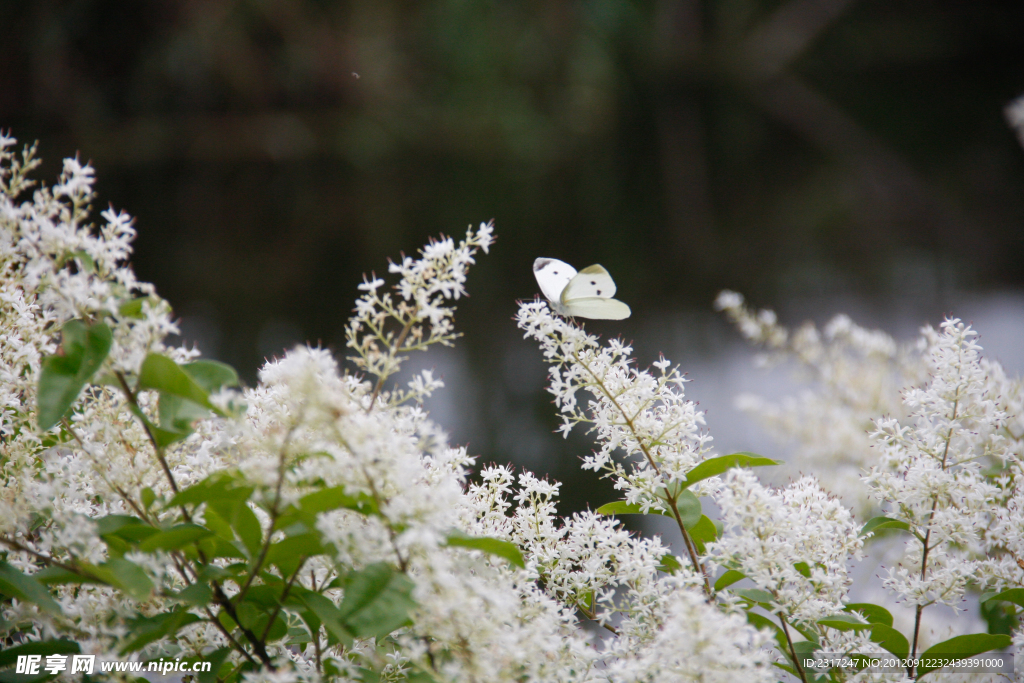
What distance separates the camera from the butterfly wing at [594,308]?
1.37 meters

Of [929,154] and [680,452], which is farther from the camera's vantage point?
[929,154]

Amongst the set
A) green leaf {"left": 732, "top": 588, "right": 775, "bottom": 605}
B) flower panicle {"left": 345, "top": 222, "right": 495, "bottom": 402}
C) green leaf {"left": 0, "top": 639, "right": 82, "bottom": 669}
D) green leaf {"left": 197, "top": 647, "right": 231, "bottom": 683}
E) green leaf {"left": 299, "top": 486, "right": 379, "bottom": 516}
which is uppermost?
flower panicle {"left": 345, "top": 222, "right": 495, "bottom": 402}

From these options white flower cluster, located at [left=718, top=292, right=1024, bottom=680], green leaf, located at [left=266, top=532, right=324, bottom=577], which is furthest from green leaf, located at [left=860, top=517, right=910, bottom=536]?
green leaf, located at [left=266, top=532, right=324, bottom=577]

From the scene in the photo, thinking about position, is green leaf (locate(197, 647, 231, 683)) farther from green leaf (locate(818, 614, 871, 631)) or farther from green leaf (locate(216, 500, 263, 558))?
green leaf (locate(818, 614, 871, 631))

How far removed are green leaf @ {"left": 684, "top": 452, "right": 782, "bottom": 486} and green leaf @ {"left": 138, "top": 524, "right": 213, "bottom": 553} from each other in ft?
2.32

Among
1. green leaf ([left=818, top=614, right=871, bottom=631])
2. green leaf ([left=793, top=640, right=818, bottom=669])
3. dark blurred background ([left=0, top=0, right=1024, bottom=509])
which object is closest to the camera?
green leaf ([left=818, top=614, right=871, bottom=631])

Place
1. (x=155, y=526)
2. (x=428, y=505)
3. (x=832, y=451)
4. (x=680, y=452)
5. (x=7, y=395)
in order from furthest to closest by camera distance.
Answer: (x=832, y=451) < (x=680, y=452) < (x=7, y=395) < (x=155, y=526) < (x=428, y=505)

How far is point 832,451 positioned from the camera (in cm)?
303

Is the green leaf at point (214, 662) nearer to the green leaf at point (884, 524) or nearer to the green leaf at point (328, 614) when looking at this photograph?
the green leaf at point (328, 614)

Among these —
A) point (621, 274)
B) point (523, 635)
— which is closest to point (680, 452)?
point (523, 635)

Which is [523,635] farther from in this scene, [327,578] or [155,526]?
[155,526]

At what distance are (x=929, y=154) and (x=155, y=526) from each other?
574 inches

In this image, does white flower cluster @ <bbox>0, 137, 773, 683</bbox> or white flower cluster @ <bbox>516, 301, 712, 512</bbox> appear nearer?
white flower cluster @ <bbox>0, 137, 773, 683</bbox>

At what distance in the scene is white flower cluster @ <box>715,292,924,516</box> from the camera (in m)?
2.79
